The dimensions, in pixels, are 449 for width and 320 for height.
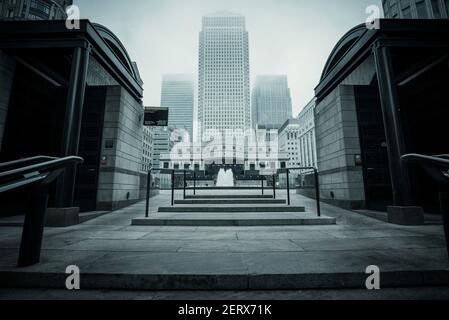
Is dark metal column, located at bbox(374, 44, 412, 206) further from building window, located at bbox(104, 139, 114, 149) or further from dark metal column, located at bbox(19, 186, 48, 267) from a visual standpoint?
building window, located at bbox(104, 139, 114, 149)

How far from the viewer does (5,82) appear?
23.8 feet

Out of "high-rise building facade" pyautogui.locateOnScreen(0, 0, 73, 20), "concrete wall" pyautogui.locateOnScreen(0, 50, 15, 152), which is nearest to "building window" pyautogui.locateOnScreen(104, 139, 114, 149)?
"concrete wall" pyautogui.locateOnScreen(0, 50, 15, 152)

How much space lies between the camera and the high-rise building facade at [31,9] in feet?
117

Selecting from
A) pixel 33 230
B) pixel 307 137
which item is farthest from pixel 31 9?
pixel 307 137

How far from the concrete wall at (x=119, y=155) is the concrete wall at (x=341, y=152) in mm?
9635

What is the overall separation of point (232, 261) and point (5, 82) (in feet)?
32.7

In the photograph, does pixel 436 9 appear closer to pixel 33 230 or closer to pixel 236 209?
pixel 236 209

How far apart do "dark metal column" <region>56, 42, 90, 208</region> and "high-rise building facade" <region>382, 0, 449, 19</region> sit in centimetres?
4060

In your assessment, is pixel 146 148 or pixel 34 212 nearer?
pixel 34 212

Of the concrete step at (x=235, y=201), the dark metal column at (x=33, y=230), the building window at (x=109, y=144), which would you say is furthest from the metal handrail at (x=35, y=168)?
the building window at (x=109, y=144)

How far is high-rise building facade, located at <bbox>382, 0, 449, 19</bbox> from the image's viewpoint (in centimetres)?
2645
